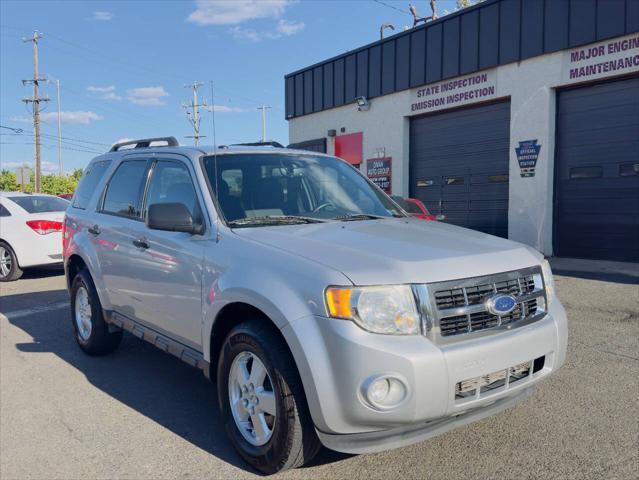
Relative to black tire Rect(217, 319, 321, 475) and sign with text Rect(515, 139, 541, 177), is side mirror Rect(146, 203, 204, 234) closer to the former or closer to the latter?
black tire Rect(217, 319, 321, 475)

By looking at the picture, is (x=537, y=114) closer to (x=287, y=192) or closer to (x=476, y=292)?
(x=287, y=192)

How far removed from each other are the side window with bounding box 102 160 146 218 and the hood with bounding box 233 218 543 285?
162cm

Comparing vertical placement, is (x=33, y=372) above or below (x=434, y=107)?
below

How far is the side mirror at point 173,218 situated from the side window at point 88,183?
2.17 metres

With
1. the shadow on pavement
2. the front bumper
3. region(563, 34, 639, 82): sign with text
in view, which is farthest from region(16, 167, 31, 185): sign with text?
the front bumper

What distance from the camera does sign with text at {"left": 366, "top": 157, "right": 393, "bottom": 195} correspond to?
16.9 m

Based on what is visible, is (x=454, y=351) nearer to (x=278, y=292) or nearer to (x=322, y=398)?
(x=322, y=398)

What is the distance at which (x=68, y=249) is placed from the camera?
5.69m

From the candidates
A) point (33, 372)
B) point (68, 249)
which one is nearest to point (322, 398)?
point (33, 372)

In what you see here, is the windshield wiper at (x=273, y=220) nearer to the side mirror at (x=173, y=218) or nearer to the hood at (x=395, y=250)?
the hood at (x=395, y=250)

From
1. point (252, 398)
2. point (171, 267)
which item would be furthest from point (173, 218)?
point (252, 398)

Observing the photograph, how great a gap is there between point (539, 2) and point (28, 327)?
11785mm

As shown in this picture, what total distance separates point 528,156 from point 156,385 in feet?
35.2

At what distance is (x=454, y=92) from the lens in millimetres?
14727
